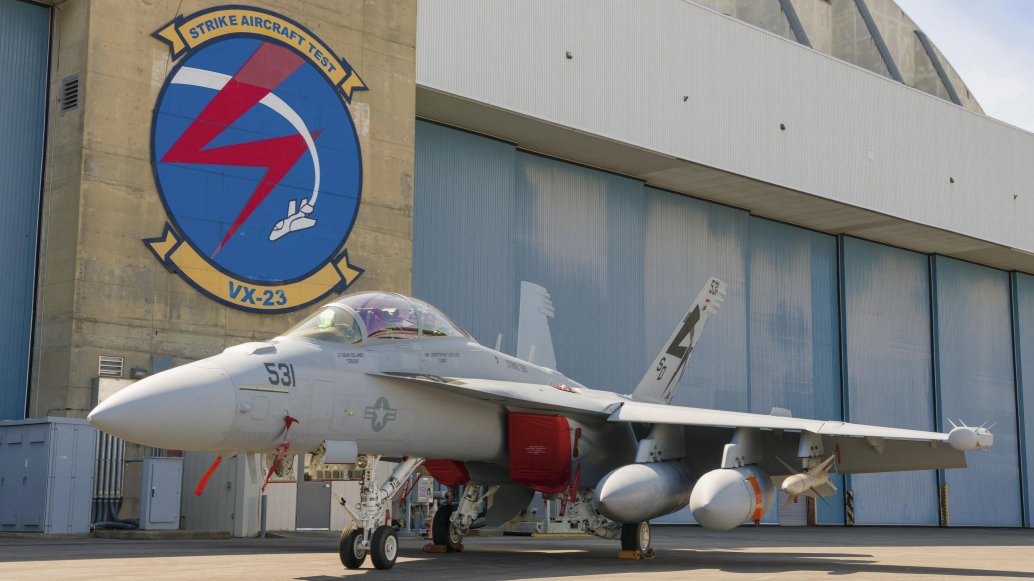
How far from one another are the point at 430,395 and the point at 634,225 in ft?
58.2

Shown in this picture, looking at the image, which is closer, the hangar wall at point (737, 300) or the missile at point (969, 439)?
the missile at point (969, 439)

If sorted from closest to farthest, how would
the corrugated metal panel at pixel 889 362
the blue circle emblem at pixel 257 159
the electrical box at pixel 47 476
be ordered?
the electrical box at pixel 47 476 → the blue circle emblem at pixel 257 159 → the corrugated metal panel at pixel 889 362

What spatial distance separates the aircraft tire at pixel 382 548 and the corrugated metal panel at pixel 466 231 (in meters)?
13.6

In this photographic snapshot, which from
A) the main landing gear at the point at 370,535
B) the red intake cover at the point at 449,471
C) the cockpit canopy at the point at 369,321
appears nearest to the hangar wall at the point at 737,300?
the red intake cover at the point at 449,471

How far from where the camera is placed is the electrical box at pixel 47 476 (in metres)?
16.6

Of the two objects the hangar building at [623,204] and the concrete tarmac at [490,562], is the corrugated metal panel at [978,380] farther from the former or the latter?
the concrete tarmac at [490,562]

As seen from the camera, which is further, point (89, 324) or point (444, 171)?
point (444, 171)

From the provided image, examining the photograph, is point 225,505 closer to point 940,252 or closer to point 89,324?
point 89,324

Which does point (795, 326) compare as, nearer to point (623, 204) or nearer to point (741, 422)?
point (623, 204)

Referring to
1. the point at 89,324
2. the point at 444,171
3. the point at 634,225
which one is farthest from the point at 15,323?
the point at 634,225

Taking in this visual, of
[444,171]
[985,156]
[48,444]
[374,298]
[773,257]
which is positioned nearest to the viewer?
[374,298]

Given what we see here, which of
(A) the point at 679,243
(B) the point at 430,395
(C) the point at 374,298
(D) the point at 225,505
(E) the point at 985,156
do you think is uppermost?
(E) the point at 985,156

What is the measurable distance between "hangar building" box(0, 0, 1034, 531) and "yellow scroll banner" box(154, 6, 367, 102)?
12 centimetres

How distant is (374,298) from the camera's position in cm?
1170
